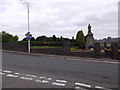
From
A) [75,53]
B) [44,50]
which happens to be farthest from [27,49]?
[75,53]

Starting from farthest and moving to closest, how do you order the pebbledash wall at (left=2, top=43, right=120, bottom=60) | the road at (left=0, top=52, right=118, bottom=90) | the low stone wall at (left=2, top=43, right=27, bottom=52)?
the low stone wall at (left=2, top=43, right=27, bottom=52)
the pebbledash wall at (left=2, top=43, right=120, bottom=60)
the road at (left=0, top=52, right=118, bottom=90)

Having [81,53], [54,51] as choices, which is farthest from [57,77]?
[54,51]

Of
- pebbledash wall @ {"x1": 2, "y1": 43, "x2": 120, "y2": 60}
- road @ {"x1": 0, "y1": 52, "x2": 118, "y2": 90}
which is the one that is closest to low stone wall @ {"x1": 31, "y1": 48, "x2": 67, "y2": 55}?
pebbledash wall @ {"x1": 2, "y1": 43, "x2": 120, "y2": 60}

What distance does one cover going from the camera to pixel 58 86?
5.18 metres

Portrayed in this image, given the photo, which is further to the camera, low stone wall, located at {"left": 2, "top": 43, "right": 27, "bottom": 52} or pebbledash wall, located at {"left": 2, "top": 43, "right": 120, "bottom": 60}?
low stone wall, located at {"left": 2, "top": 43, "right": 27, "bottom": 52}

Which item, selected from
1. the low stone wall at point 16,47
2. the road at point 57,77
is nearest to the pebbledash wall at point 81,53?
the low stone wall at point 16,47

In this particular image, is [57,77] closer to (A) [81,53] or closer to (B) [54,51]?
(A) [81,53]

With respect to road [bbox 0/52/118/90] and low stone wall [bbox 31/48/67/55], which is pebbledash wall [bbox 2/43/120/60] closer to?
Answer: low stone wall [bbox 31/48/67/55]

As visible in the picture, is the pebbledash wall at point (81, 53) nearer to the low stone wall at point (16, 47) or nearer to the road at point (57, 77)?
the low stone wall at point (16, 47)

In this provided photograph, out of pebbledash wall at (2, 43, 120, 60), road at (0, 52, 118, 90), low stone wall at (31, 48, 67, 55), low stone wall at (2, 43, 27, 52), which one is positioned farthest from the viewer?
low stone wall at (2, 43, 27, 52)

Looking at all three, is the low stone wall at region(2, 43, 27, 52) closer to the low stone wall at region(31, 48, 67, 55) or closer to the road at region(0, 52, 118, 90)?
the low stone wall at region(31, 48, 67, 55)

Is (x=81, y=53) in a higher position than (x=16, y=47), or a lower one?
lower

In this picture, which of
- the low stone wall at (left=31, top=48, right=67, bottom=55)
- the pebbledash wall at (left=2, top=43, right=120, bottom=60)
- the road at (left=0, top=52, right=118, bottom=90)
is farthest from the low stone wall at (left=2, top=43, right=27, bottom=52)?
the road at (left=0, top=52, right=118, bottom=90)

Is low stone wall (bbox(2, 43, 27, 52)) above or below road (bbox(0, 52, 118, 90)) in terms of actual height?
above
